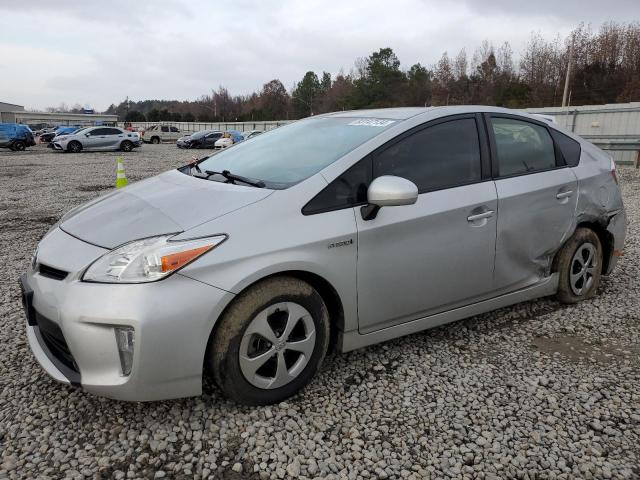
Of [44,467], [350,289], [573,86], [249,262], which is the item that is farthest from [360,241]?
[573,86]

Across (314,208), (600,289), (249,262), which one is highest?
(314,208)

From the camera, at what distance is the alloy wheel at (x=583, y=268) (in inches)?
161

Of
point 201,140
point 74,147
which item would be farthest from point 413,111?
point 201,140

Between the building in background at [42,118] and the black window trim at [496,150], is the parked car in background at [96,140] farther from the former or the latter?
the building in background at [42,118]

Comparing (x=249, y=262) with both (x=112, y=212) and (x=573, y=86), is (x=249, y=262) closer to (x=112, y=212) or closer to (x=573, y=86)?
(x=112, y=212)

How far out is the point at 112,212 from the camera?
2.95 metres

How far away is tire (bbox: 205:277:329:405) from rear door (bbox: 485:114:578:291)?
1.47 metres

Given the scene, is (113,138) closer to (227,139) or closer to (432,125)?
(227,139)

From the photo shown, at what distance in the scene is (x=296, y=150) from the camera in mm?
3389

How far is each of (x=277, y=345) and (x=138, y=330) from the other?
712mm

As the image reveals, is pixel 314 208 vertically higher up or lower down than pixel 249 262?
higher up

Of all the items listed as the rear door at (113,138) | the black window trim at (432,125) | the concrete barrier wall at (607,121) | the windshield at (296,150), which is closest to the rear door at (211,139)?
the rear door at (113,138)

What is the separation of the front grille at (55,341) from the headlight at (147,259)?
317mm

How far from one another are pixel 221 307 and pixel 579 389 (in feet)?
6.88
